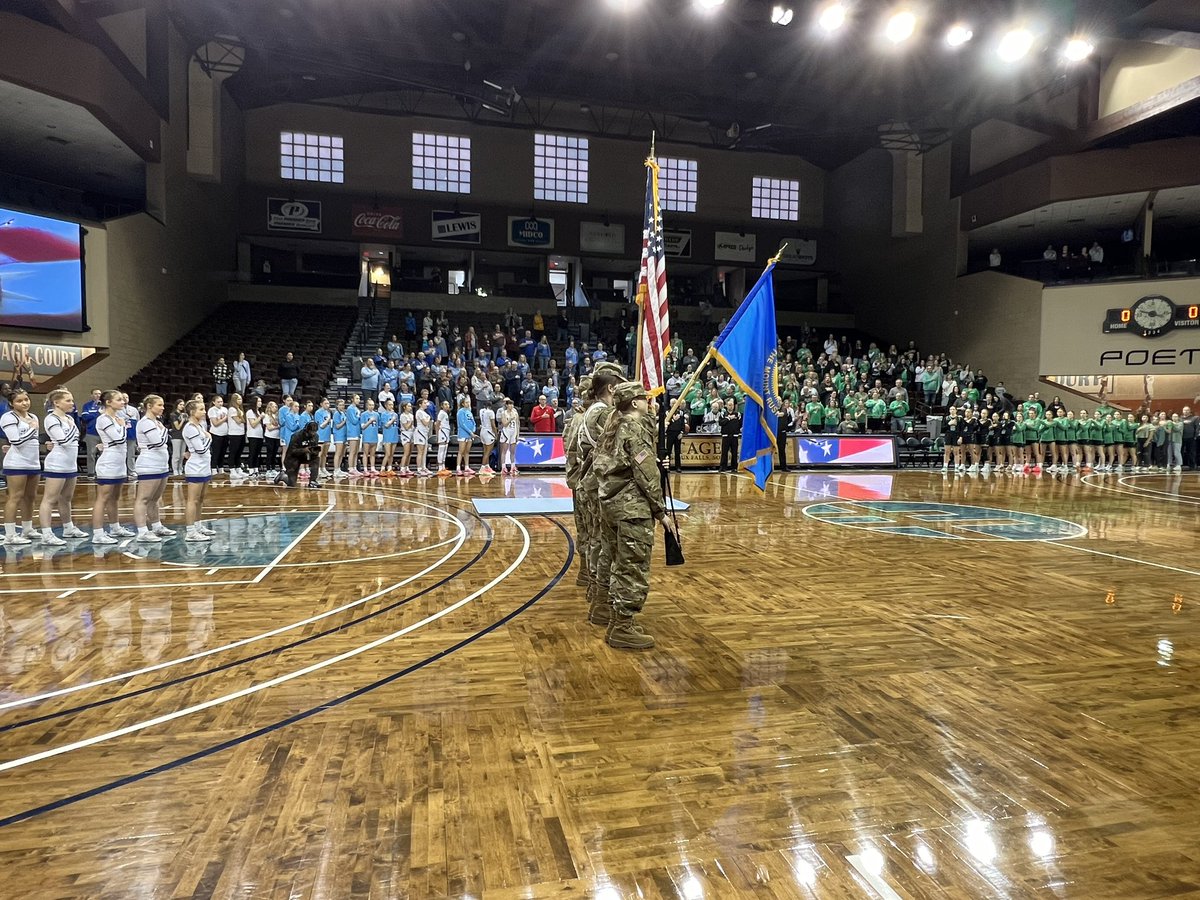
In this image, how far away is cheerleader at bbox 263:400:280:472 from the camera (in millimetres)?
13953

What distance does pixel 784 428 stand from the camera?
1766cm

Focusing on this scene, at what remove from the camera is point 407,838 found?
8.46 feet

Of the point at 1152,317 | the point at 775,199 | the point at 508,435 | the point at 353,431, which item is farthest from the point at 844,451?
the point at 775,199

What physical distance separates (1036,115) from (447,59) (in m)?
18.9

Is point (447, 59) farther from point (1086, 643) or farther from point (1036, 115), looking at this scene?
point (1086, 643)

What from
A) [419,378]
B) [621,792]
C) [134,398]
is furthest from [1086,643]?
[134,398]

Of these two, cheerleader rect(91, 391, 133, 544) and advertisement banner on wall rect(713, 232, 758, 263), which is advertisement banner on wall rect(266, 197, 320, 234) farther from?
cheerleader rect(91, 391, 133, 544)

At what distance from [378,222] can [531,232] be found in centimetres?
620

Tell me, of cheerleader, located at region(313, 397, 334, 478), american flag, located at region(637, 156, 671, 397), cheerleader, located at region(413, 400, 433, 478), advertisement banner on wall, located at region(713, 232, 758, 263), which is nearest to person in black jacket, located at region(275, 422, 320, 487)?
cheerleader, located at region(313, 397, 334, 478)

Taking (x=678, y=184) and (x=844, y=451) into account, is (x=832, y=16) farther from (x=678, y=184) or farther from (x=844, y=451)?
(x=678, y=184)

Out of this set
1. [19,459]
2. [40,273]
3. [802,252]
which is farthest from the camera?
[802,252]

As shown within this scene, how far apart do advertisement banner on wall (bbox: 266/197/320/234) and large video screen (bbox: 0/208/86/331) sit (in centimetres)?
1106

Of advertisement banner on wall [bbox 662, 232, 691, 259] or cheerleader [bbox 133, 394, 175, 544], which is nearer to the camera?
cheerleader [bbox 133, 394, 175, 544]

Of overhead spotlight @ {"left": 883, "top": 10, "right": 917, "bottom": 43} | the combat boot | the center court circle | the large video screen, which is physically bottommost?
the combat boot
